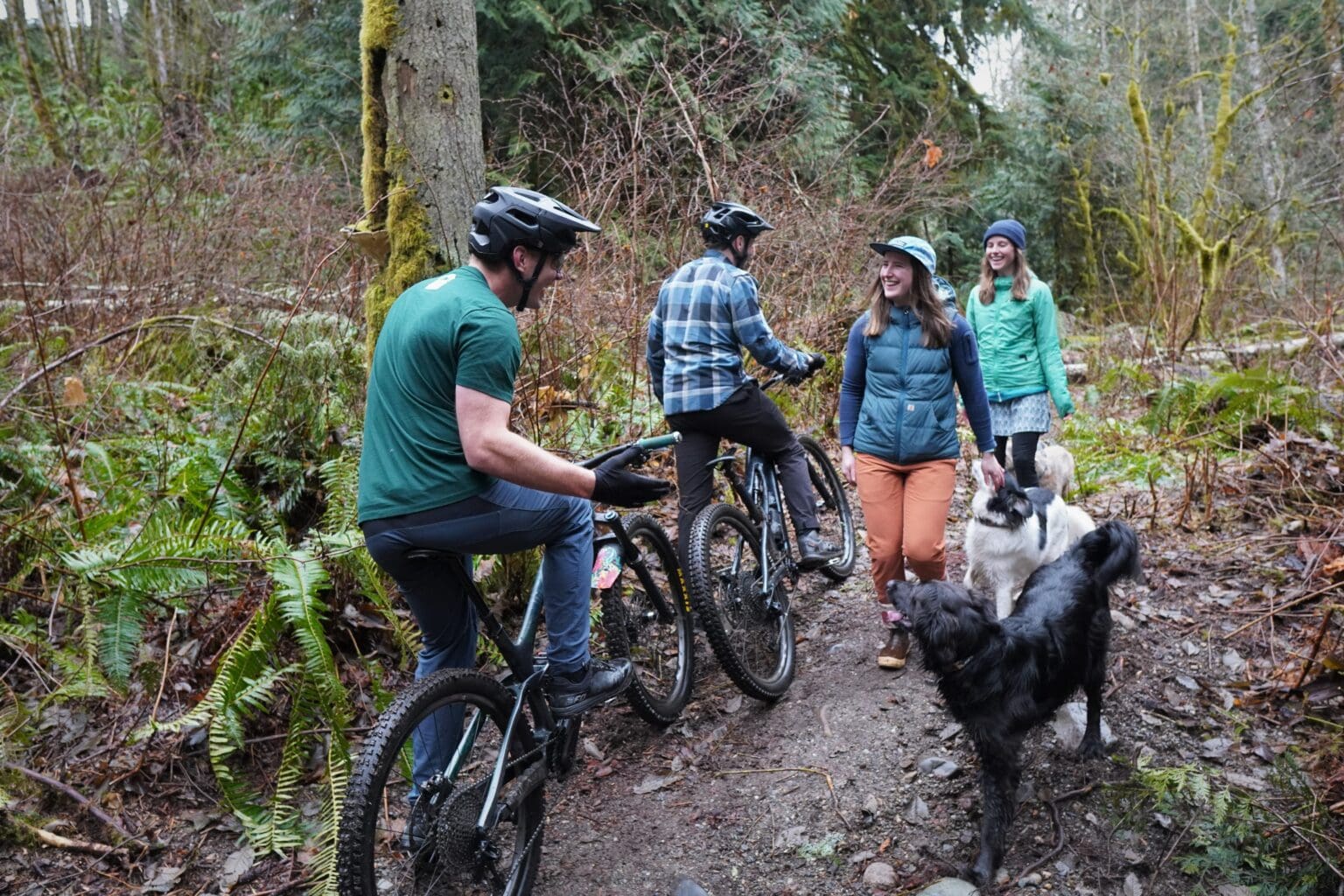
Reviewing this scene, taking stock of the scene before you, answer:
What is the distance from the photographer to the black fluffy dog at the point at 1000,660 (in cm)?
347

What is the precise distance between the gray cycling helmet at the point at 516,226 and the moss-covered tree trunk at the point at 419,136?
1.93 metres

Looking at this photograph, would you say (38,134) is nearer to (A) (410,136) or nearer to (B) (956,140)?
(A) (410,136)

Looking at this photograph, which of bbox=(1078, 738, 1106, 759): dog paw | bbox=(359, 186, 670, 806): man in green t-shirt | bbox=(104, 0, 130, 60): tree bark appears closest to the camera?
bbox=(359, 186, 670, 806): man in green t-shirt

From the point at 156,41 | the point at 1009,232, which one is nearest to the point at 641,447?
the point at 1009,232

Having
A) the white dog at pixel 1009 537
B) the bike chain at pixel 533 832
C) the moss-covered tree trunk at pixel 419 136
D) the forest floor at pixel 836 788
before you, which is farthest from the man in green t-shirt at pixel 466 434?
the white dog at pixel 1009 537

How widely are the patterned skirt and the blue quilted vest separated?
4.99ft

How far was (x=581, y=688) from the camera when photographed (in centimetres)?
363

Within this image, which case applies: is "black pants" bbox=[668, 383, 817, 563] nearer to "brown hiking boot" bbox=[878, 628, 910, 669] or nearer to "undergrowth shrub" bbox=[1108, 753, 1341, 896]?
"brown hiking boot" bbox=[878, 628, 910, 669]

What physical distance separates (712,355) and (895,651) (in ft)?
6.23

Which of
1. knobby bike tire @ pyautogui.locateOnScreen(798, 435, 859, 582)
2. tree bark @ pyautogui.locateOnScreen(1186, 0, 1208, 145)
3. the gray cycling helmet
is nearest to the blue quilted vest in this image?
knobby bike tire @ pyautogui.locateOnScreen(798, 435, 859, 582)

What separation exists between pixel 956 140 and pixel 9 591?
11.2m

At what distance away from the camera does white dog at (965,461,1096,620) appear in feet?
15.4

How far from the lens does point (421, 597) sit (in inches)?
127

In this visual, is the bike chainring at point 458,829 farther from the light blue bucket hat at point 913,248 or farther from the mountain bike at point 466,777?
the light blue bucket hat at point 913,248
